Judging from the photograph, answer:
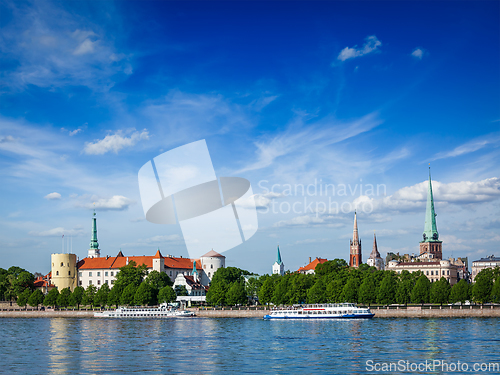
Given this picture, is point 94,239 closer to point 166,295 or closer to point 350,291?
point 166,295

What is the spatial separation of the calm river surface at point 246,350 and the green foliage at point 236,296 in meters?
35.5

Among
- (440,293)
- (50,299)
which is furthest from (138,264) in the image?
(440,293)

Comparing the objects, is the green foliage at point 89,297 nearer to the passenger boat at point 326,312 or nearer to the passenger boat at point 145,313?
the passenger boat at point 145,313

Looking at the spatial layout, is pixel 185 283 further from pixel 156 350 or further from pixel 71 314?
pixel 156 350

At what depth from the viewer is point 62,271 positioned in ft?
374

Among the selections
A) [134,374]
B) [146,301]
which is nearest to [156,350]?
[134,374]

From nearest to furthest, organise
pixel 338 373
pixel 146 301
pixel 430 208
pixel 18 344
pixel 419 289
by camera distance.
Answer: pixel 338 373 → pixel 18 344 → pixel 419 289 → pixel 146 301 → pixel 430 208

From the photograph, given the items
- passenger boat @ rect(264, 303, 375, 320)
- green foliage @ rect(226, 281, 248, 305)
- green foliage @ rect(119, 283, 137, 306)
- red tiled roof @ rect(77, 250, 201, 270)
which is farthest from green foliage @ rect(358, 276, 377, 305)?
red tiled roof @ rect(77, 250, 201, 270)

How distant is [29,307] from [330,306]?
57.4 m

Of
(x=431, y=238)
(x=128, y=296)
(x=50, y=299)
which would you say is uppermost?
(x=431, y=238)

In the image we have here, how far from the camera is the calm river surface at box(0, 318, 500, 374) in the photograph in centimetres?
3038

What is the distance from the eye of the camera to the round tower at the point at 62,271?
11369 cm

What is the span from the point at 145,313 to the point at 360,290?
32651 mm

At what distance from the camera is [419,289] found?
77688 mm
